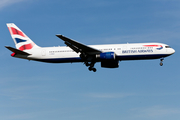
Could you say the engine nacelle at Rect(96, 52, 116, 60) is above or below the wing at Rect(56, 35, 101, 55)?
below

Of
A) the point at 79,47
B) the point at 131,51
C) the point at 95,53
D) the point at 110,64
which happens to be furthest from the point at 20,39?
the point at 131,51

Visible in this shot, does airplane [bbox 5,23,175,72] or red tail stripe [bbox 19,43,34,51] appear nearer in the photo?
airplane [bbox 5,23,175,72]

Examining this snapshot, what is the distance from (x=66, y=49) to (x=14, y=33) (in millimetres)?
11663

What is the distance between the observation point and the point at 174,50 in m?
53.7

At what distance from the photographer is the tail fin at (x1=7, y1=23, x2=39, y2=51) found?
5947 centimetres

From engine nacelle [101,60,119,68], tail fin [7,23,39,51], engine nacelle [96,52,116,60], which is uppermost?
A: tail fin [7,23,39,51]

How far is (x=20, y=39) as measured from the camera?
60.2m

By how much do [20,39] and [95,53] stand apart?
15590mm

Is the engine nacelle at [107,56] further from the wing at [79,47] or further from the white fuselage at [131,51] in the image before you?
the white fuselage at [131,51]

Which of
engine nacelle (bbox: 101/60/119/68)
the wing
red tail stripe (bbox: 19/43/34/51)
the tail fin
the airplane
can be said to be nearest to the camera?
the wing

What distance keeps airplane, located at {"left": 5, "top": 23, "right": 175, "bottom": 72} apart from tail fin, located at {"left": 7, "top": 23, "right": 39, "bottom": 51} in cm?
150

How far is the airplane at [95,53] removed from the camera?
173ft

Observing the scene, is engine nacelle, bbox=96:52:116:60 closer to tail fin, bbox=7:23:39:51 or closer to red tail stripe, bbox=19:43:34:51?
tail fin, bbox=7:23:39:51

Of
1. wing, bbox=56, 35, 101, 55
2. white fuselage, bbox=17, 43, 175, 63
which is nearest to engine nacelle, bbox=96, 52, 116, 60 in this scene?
wing, bbox=56, 35, 101, 55
